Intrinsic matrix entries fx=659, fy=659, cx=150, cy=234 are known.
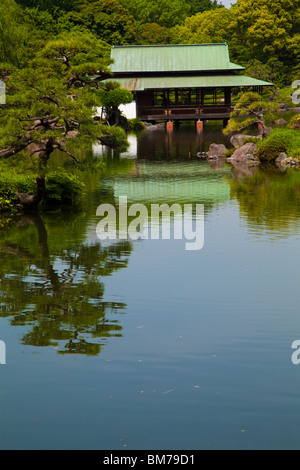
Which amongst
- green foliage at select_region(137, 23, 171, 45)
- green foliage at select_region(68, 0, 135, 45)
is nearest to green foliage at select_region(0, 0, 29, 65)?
green foliage at select_region(68, 0, 135, 45)

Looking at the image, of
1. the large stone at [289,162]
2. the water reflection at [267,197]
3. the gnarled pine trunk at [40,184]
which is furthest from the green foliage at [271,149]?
the gnarled pine trunk at [40,184]

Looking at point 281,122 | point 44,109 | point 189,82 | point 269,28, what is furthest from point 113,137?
point 269,28

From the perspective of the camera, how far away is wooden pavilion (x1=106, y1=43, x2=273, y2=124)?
184 ft

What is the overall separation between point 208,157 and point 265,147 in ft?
10.3

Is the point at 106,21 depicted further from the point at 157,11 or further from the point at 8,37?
the point at 8,37

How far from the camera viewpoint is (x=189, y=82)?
55844mm

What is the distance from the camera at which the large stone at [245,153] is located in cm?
3412

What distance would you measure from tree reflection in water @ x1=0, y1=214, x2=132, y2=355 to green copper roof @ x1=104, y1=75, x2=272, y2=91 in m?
37.7

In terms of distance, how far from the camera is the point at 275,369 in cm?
952

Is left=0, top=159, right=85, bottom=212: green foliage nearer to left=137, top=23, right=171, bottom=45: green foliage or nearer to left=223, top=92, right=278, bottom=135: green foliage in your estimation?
left=223, top=92, right=278, bottom=135: green foliage

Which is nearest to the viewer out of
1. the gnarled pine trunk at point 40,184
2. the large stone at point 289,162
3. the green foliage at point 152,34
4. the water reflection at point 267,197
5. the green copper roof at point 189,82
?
the water reflection at point 267,197

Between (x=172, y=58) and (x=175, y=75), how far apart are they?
1869mm

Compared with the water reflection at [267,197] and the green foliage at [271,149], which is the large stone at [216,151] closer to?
the green foliage at [271,149]

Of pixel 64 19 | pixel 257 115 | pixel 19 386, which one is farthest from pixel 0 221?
pixel 64 19
